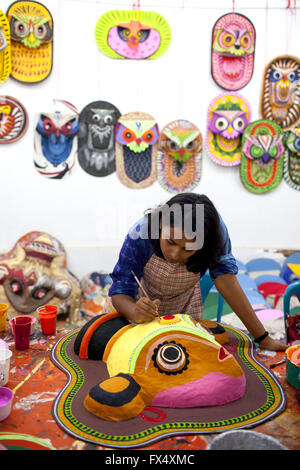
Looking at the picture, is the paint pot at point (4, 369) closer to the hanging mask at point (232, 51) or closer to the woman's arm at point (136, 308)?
the woman's arm at point (136, 308)

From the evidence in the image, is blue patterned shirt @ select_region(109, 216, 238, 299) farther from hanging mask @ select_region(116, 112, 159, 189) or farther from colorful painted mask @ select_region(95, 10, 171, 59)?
colorful painted mask @ select_region(95, 10, 171, 59)

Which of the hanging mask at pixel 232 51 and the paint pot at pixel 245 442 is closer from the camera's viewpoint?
the paint pot at pixel 245 442

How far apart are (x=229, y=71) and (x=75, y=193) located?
Answer: 201 centimetres


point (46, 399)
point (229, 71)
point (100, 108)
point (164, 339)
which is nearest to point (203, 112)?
point (229, 71)

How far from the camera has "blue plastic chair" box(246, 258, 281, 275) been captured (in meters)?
3.87

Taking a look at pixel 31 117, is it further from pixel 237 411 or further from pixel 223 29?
pixel 237 411

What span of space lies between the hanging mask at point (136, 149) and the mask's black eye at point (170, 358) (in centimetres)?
270

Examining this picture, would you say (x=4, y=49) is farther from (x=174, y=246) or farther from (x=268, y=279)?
(x=268, y=279)

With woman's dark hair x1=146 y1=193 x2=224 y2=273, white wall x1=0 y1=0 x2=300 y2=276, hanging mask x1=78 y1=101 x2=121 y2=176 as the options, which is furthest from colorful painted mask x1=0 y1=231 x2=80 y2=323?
woman's dark hair x1=146 y1=193 x2=224 y2=273

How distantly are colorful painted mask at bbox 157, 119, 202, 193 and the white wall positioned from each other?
3.8 inches

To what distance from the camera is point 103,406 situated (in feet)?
3.67

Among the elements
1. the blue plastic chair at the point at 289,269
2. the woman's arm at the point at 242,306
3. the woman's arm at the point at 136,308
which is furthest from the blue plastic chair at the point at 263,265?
the woman's arm at the point at 136,308

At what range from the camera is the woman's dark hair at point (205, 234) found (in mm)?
1543

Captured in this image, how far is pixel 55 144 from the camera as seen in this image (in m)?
3.64
